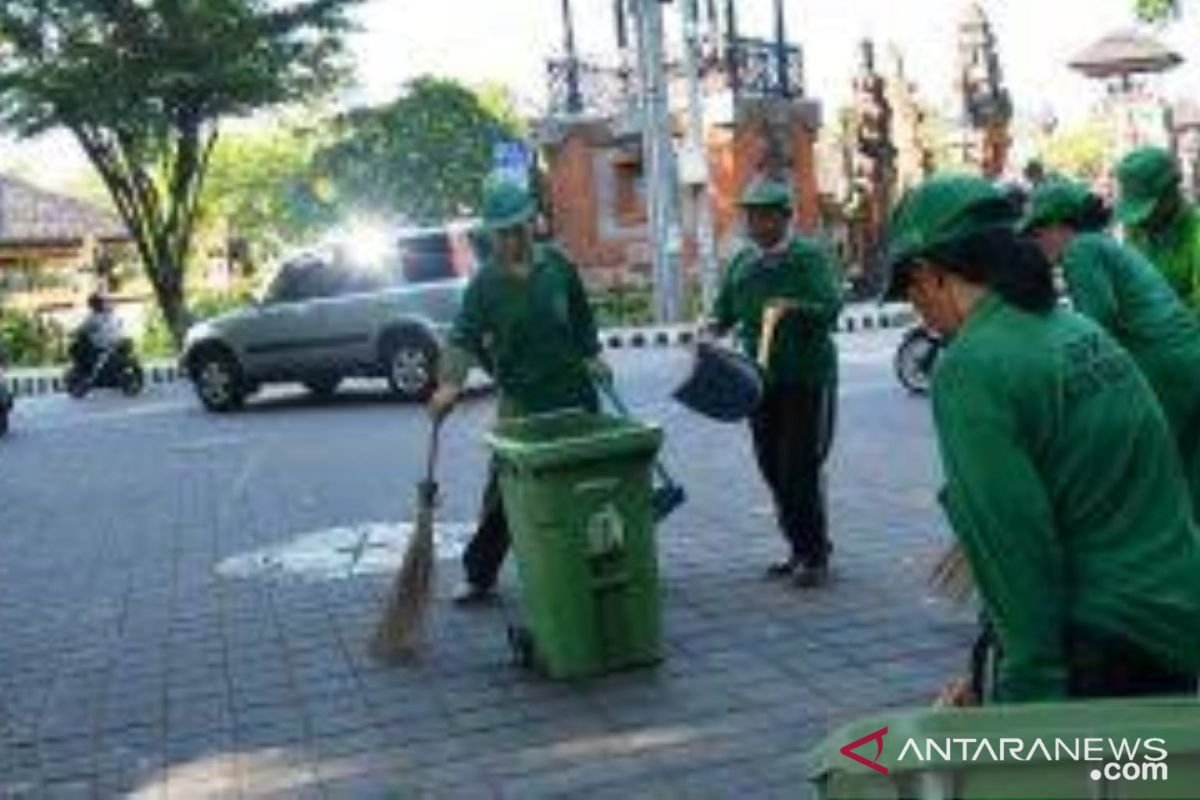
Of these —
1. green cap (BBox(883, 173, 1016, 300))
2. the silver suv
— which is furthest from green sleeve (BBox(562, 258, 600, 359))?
the silver suv

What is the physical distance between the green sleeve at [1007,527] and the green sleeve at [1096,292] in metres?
1.86

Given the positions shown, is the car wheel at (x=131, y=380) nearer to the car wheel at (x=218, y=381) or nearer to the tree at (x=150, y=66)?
the car wheel at (x=218, y=381)

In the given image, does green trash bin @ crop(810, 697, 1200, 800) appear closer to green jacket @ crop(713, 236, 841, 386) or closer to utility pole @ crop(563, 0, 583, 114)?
green jacket @ crop(713, 236, 841, 386)

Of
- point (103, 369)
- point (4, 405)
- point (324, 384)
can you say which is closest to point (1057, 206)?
point (324, 384)

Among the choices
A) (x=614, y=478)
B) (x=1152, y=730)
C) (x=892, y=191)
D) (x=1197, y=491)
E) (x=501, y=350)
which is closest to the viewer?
(x=1152, y=730)

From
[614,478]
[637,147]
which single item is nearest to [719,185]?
[637,147]

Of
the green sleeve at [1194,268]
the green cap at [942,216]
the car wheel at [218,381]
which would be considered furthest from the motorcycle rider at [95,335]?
the green cap at [942,216]

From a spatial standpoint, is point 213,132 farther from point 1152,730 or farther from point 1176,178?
point 1152,730

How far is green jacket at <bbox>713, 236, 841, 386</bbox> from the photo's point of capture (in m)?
8.39

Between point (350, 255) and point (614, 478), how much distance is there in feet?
51.2

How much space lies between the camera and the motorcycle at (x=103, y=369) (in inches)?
1099

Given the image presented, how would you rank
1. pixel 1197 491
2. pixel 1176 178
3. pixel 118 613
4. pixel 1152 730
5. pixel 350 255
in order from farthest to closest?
1. pixel 350 255
2. pixel 118 613
3. pixel 1176 178
4. pixel 1197 491
5. pixel 1152 730

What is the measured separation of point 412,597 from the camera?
307 inches

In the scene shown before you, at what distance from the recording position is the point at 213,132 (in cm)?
3488
